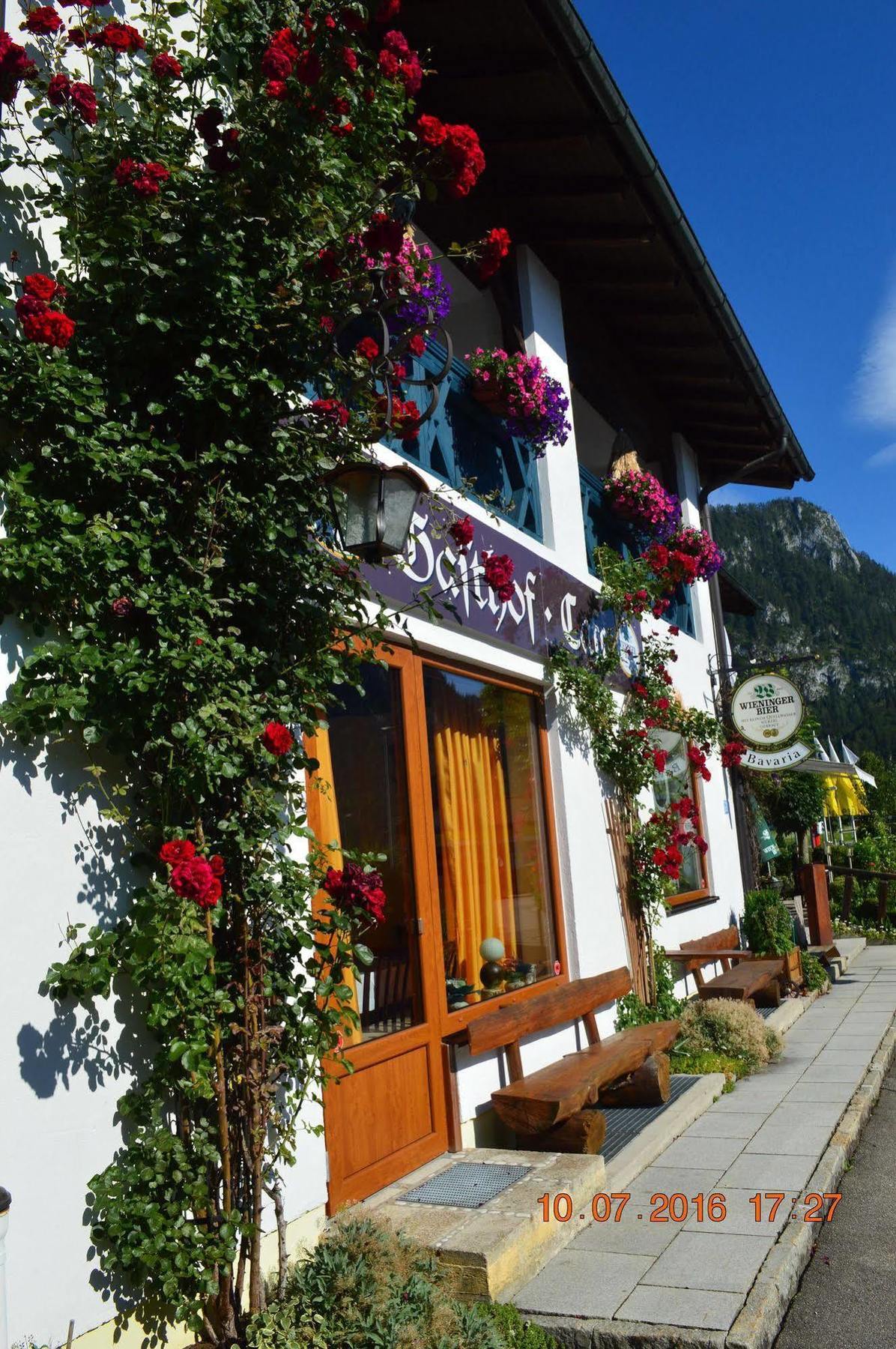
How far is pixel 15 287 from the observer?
3.33 m

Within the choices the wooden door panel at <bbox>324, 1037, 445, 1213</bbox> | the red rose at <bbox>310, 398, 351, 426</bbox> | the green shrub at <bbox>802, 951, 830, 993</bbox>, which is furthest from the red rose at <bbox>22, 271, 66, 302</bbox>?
the green shrub at <bbox>802, 951, 830, 993</bbox>

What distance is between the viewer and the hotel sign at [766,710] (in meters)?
10.8

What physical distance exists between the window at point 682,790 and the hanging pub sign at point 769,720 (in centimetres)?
81

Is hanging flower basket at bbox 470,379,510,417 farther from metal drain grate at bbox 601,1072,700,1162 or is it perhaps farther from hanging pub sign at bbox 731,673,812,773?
hanging pub sign at bbox 731,673,812,773

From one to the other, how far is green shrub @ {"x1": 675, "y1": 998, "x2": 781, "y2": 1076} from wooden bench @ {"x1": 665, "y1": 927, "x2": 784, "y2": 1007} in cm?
44

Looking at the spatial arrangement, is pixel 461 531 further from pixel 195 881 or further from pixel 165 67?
pixel 195 881

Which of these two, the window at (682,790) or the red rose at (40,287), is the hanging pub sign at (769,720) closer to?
the window at (682,790)

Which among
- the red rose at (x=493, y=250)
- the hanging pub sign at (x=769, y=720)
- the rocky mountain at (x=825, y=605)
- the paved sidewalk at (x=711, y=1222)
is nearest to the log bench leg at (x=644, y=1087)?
the paved sidewalk at (x=711, y=1222)

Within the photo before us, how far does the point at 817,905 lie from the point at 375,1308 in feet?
33.0

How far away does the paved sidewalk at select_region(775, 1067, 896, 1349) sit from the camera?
139 inches

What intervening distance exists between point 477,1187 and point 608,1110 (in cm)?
185

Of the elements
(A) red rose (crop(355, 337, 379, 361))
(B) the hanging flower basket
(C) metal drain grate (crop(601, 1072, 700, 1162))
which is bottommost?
(C) metal drain grate (crop(601, 1072, 700, 1162))

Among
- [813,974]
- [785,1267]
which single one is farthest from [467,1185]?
[813,974]

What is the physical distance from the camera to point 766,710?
36.1ft
